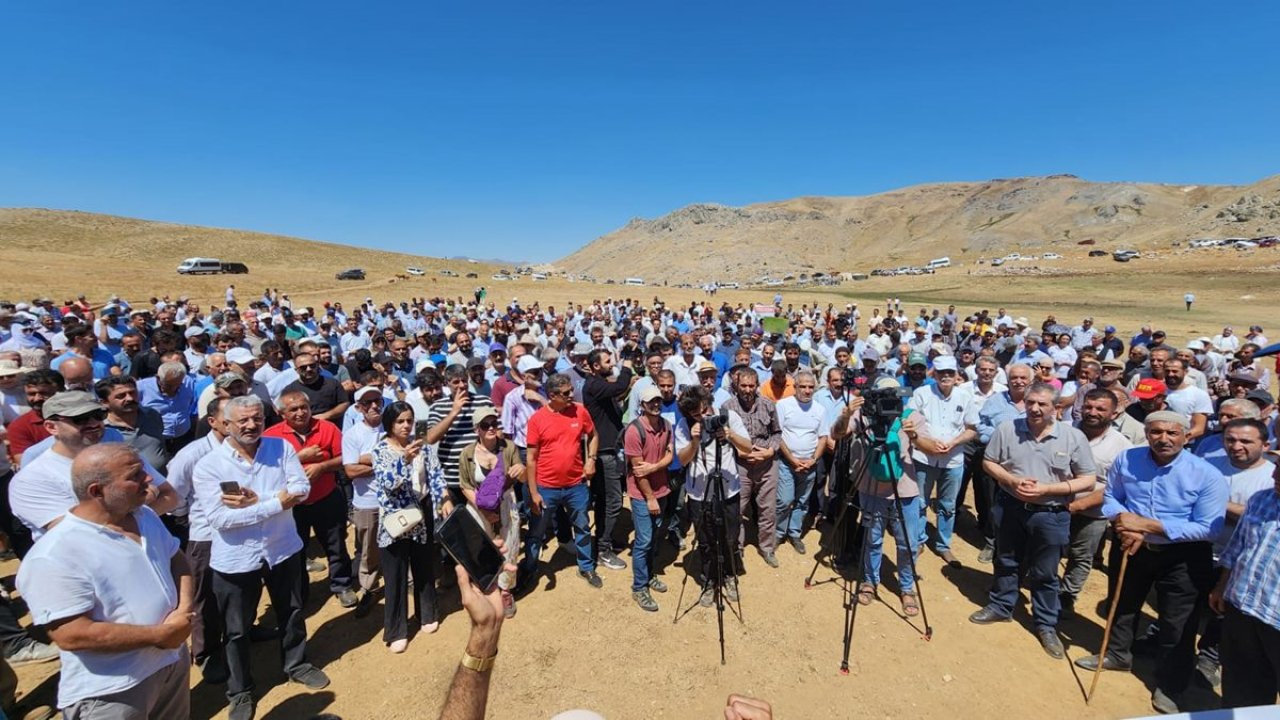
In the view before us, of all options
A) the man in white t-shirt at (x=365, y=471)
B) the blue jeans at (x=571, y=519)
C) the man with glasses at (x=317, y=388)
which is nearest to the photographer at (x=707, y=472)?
the blue jeans at (x=571, y=519)

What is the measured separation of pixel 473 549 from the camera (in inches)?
78.4

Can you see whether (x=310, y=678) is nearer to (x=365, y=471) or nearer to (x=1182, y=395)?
(x=365, y=471)

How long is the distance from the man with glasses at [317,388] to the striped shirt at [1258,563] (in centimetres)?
779

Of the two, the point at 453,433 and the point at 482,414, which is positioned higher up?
the point at 482,414

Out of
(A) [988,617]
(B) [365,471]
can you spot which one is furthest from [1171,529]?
(B) [365,471]

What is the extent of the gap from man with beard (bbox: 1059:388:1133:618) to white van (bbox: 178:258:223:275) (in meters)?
50.4

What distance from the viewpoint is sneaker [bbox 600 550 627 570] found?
224 inches

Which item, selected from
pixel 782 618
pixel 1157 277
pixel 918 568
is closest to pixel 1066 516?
pixel 918 568

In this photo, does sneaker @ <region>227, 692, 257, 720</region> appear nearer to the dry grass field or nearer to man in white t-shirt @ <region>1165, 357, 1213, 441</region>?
the dry grass field

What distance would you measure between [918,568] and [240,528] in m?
6.14

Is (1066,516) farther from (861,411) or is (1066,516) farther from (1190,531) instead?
(861,411)

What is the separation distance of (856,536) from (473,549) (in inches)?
207

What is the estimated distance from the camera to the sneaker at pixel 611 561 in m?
5.70

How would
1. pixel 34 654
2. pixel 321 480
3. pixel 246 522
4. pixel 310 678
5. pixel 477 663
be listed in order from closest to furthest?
pixel 477 663 → pixel 246 522 → pixel 310 678 → pixel 34 654 → pixel 321 480
